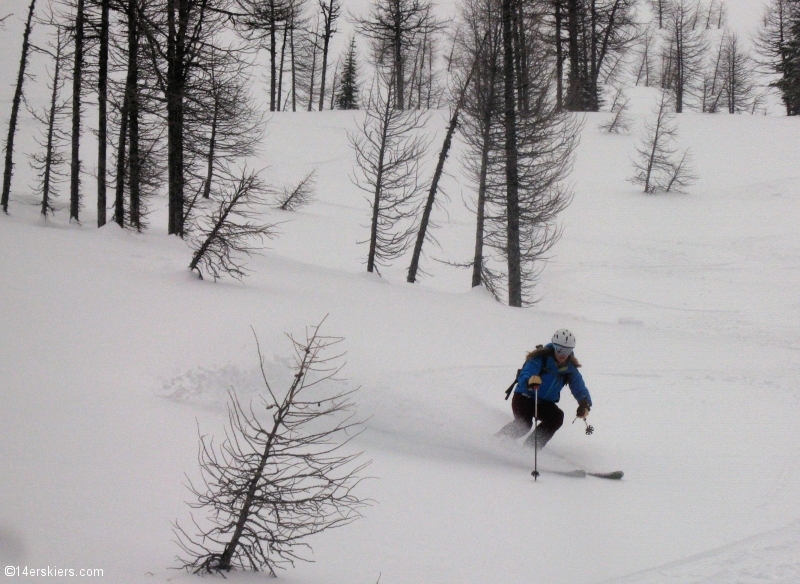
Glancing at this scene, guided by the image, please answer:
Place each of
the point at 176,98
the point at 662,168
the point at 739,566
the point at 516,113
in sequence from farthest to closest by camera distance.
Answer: the point at 662,168, the point at 516,113, the point at 176,98, the point at 739,566

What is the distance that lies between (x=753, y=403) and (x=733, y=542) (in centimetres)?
493

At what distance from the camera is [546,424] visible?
6949 mm

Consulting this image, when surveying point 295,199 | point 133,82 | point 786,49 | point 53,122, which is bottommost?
point 295,199

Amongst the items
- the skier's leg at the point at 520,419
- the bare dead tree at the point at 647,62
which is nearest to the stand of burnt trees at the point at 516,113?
the skier's leg at the point at 520,419

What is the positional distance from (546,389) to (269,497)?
4054 mm

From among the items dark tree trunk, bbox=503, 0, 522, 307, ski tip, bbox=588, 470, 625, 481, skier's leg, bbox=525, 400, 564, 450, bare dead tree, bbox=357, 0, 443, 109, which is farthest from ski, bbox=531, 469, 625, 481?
bare dead tree, bbox=357, 0, 443, 109

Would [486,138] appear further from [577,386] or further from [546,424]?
[546,424]

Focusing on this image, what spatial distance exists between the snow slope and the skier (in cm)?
34

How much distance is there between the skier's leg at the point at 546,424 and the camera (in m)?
6.93

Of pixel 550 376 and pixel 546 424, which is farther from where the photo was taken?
pixel 550 376

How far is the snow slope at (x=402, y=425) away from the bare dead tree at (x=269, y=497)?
193mm

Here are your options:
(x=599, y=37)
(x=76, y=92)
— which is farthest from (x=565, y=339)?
(x=599, y=37)

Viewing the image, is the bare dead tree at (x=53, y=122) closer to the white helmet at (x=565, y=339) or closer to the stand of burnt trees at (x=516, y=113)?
the stand of burnt trees at (x=516, y=113)

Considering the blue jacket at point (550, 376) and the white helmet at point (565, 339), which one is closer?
the white helmet at point (565, 339)
